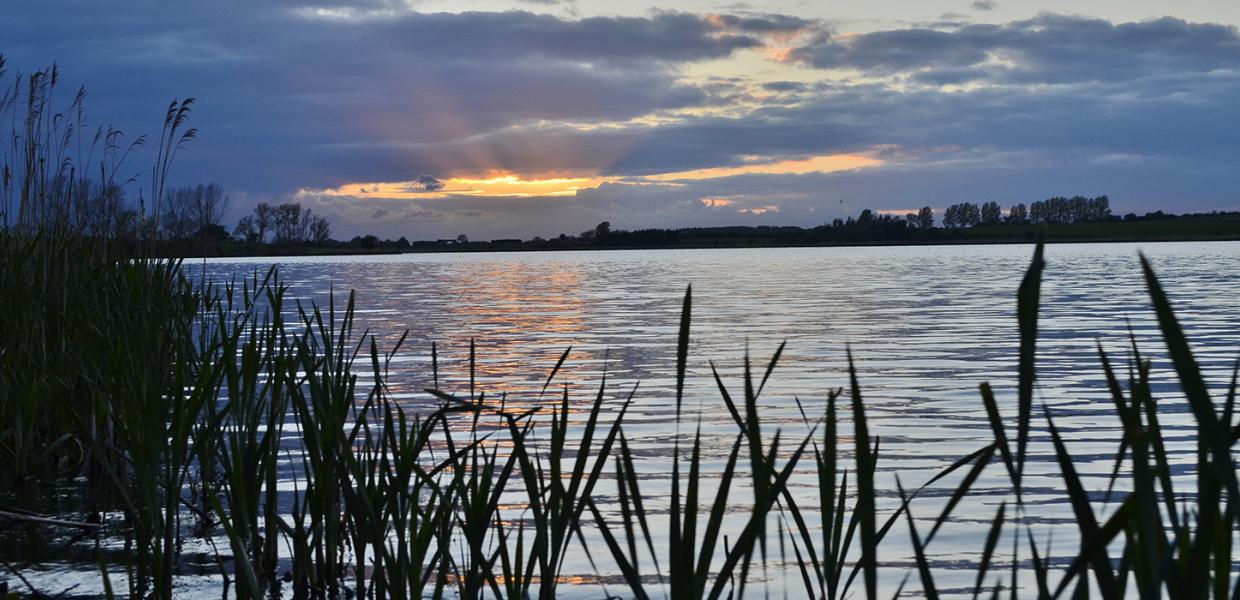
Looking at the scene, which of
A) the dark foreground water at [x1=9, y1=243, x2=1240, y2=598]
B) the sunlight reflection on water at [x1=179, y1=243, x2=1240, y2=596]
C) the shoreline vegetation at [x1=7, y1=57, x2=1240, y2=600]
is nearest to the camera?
the shoreline vegetation at [x1=7, y1=57, x2=1240, y2=600]

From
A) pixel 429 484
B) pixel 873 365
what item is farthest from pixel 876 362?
pixel 429 484

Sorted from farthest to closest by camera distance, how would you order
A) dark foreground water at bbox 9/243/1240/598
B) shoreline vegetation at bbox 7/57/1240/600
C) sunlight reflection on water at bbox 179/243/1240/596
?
sunlight reflection on water at bbox 179/243/1240/596 < dark foreground water at bbox 9/243/1240/598 < shoreline vegetation at bbox 7/57/1240/600

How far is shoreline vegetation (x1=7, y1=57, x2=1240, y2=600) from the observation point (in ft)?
5.37

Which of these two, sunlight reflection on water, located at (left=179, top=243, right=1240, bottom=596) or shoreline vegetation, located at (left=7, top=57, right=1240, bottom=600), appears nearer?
shoreline vegetation, located at (left=7, top=57, right=1240, bottom=600)

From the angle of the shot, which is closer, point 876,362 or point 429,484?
point 429,484

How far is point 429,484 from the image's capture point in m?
2.74

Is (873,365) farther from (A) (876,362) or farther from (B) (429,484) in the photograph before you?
(B) (429,484)

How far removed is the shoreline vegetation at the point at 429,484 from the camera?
1637 millimetres

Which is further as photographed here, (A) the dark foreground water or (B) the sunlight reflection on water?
(B) the sunlight reflection on water

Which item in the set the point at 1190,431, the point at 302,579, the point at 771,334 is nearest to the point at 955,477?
the point at 1190,431

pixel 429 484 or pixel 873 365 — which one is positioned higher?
pixel 429 484

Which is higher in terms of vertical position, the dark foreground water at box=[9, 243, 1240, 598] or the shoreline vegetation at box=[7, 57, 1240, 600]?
the shoreline vegetation at box=[7, 57, 1240, 600]

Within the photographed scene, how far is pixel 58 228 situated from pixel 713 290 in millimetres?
23530

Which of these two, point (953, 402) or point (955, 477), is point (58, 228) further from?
point (953, 402)
